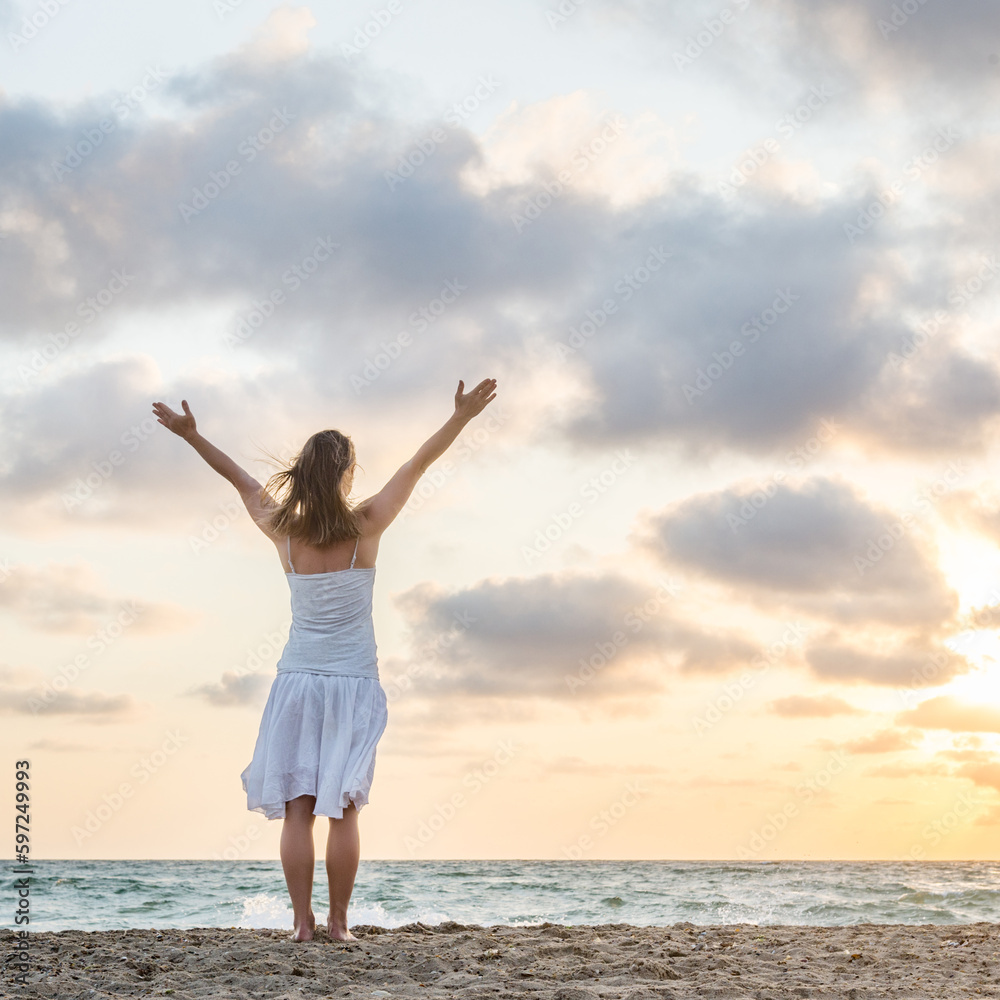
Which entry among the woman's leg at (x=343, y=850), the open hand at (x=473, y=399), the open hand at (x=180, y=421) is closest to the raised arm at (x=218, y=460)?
the open hand at (x=180, y=421)

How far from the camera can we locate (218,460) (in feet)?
18.0

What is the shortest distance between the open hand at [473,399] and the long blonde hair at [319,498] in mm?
643

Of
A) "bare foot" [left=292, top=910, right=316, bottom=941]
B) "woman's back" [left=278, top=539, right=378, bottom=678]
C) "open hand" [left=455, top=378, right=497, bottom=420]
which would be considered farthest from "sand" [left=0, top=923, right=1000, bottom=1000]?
"open hand" [left=455, top=378, right=497, bottom=420]

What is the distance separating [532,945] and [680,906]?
10.8 meters

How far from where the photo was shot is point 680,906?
14969 millimetres

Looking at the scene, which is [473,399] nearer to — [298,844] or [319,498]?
[319,498]

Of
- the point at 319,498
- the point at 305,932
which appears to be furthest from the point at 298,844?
the point at 319,498

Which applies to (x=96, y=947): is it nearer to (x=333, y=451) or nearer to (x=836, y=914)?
(x=333, y=451)

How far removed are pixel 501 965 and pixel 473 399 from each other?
2.90 meters

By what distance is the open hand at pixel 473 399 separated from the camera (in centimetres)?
521

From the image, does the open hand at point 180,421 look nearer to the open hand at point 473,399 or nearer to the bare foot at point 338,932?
the open hand at point 473,399

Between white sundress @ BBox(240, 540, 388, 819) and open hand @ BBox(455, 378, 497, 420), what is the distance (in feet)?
3.13

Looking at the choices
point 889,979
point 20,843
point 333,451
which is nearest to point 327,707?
point 333,451

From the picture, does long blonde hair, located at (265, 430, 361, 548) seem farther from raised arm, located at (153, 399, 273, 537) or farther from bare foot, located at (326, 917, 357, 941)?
bare foot, located at (326, 917, 357, 941)
